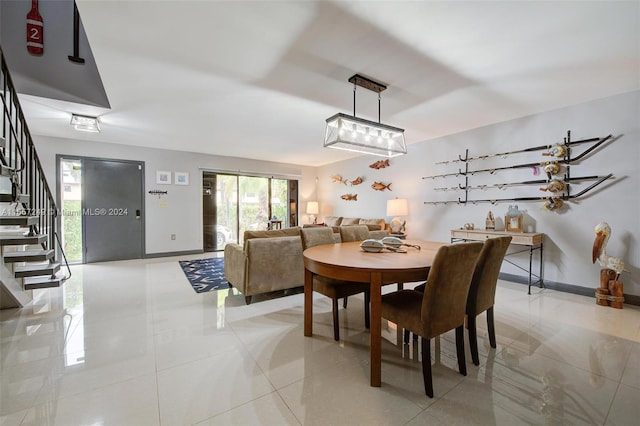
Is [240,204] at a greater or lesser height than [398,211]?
greater

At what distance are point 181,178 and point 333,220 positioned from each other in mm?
3830

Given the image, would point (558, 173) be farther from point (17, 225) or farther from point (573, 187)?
point (17, 225)

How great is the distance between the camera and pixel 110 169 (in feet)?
17.8

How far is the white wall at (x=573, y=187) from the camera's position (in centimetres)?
308

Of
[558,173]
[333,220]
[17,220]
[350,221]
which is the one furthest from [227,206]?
[558,173]

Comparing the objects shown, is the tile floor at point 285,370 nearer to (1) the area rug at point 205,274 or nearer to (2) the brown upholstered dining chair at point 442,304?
(2) the brown upholstered dining chair at point 442,304

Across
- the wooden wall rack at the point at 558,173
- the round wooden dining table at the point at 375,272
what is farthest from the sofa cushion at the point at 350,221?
the round wooden dining table at the point at 375,272

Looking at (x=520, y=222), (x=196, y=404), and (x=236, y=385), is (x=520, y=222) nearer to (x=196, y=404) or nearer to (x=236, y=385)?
(x=236, y=385)

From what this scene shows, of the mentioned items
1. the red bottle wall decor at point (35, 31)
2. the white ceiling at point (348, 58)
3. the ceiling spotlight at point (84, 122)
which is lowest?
the ceiling spotlight at point (84, 122)

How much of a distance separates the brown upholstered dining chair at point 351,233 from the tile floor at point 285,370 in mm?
794

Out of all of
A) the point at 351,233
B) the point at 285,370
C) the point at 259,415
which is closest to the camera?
the point at 259,415

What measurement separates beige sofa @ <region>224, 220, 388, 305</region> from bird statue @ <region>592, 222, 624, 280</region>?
3.41 meters

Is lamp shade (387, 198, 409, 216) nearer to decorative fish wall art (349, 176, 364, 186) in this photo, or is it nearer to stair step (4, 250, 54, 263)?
decorative fish wall art (349, 176, 364, 186)

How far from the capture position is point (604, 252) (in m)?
3.07
